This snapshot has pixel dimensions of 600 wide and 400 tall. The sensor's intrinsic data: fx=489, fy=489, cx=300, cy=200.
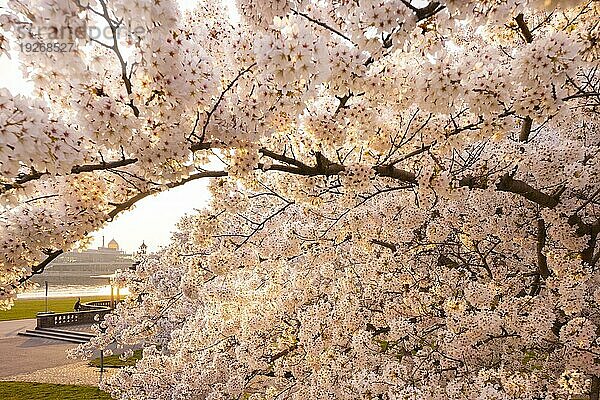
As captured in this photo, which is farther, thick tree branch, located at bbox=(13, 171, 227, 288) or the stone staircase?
the stone staircase

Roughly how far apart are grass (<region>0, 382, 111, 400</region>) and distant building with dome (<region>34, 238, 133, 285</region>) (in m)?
49.8

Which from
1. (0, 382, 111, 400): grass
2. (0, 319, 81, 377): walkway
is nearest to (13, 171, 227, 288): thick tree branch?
(0, 382, 111, 400): grass

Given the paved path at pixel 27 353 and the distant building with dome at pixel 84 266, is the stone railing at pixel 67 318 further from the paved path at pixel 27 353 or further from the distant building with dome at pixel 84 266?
the distant building with dome at pixel 84 266

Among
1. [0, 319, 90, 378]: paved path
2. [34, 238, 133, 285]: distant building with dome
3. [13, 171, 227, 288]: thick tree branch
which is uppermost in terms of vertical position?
[34, 238, 133, 285]: distant building with dome

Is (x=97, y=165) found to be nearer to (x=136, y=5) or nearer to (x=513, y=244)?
(x=136, y=5)

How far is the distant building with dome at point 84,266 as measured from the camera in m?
74.9

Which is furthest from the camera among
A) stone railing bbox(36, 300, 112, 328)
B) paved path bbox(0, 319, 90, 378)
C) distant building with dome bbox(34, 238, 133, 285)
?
distant building with dome bbox(34, 238, 133, 285)

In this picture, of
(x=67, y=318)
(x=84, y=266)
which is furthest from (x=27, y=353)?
(x=84, y=266)

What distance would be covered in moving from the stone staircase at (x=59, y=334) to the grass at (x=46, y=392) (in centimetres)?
792

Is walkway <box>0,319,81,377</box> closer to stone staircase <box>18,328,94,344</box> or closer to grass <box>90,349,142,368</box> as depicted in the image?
stone staircase <box>18,328,94,344</box>

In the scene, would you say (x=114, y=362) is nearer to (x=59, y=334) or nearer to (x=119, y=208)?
(x=59, y=334)

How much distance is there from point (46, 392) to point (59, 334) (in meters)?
10.7

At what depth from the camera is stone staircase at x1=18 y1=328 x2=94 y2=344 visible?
2172cm

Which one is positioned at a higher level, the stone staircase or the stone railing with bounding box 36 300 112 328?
the stone railing with bounding box 36 300 112 328
